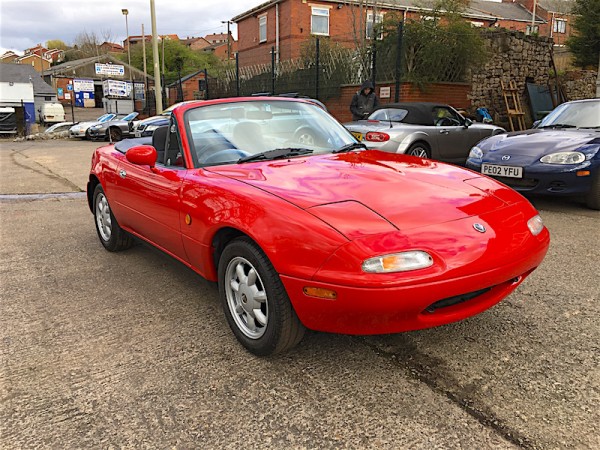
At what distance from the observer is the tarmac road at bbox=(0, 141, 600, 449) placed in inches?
77.5

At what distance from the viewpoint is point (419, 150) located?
332 inches

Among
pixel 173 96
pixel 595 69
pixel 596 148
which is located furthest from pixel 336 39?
pixel 173 96

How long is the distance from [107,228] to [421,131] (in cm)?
568

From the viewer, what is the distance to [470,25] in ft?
46.5

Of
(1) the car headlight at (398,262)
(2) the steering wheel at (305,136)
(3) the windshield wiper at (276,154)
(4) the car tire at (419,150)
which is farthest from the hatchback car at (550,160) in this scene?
(1) the car headlight at (398,262)

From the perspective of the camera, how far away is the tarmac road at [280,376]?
1.97 m

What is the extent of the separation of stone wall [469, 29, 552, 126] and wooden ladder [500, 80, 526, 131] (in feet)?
0.49

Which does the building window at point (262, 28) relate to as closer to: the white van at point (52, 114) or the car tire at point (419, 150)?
the white van at point (52, 114)

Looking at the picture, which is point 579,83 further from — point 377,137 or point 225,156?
point 225,156

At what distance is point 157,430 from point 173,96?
3833 centimetres

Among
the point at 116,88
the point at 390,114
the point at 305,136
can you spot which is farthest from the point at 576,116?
the point at 116,88

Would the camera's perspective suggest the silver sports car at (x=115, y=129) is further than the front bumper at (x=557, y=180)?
Yes

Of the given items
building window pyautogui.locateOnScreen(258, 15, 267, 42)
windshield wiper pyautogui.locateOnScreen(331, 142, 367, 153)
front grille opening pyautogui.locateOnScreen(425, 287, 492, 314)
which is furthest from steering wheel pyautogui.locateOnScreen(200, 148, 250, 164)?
building window pyautogui.locateOnScreen(258, 15, 267, 42)

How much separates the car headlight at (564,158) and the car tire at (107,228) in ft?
15.1
